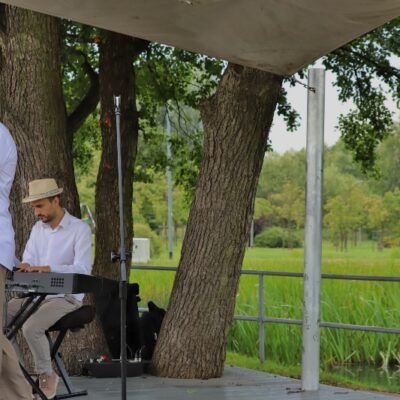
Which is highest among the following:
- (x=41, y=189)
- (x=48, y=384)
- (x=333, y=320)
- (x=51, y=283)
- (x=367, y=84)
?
(x=367, y=84)

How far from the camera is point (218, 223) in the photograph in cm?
742

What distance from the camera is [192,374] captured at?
295 inches

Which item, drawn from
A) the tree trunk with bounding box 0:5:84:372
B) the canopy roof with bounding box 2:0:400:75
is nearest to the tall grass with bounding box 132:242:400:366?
the tree trunk with bounding box 0:5:84:372

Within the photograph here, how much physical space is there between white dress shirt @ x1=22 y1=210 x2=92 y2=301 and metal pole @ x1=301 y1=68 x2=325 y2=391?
4.60 feet

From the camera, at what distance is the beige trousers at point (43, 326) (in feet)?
20.4

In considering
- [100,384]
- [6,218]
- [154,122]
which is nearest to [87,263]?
[100,384]

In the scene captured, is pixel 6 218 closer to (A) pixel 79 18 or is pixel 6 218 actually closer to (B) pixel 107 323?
(A) pixel 79 18

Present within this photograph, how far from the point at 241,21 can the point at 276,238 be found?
154 ft

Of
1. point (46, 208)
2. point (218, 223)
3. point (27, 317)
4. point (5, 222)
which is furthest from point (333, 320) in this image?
point (5, 222)

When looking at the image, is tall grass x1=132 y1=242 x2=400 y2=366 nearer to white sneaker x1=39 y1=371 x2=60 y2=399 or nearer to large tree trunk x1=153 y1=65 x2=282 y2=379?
large tree trunk x1=153 y1=65 x2=282 y2=379

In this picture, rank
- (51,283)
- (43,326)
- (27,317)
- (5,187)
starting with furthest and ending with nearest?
(43,326), (27,317), (51,283), (5,187)

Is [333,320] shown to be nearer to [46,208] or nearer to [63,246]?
[63,246]

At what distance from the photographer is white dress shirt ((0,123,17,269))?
4.65 m

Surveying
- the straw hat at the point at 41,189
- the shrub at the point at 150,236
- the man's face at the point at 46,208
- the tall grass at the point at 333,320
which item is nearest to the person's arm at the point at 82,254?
the man's face at the point at 46,208
